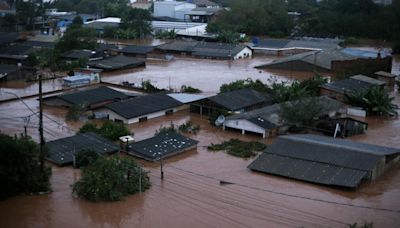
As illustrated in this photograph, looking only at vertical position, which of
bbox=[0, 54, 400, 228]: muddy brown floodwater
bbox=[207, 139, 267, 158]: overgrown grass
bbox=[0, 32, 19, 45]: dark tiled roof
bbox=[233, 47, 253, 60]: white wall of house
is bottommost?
bbox=[0, 54, 400, 228]: muddy brown floodwater

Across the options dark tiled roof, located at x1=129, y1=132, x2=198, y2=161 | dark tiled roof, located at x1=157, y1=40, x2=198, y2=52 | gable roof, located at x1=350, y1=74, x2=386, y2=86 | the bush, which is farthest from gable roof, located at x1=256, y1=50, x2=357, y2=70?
the bush

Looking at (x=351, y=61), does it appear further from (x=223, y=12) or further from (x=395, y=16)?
(x=223, y=12)

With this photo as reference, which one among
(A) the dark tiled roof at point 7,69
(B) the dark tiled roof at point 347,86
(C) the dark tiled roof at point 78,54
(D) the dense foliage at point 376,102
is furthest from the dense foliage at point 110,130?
(C) the dark tiled roof at point 78,54

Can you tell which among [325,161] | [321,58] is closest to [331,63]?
[321,58]

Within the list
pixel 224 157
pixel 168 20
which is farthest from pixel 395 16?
pixel 224 157

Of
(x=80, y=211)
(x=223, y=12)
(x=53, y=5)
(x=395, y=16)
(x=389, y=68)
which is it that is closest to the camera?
(x=80, y=211)

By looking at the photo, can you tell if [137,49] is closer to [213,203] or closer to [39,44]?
[39,44]

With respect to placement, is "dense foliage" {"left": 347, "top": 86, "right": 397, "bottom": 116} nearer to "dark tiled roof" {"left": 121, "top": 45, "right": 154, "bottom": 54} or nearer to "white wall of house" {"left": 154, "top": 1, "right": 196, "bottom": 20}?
"dark tiled roof" {"left": 121, "top": 45, "right": 154, "bottom": 54}
